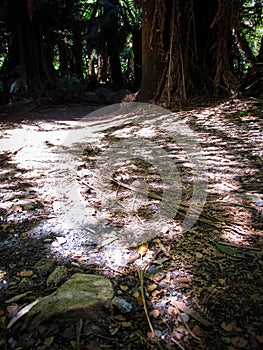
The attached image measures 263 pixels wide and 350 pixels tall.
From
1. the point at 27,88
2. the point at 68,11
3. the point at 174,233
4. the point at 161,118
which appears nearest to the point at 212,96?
the point at 161,118

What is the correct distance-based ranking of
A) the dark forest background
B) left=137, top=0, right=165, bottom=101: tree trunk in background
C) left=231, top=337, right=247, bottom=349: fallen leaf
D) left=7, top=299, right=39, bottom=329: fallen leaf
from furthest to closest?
left=137, top=0, right=165, bottom=101: tree trunk in background < the dark forest background < left=7, top=299, right=39, bottom=329: fallen leaf < left=231, top=337, right=247, bottom=349: fallen leaf

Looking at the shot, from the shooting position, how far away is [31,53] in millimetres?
6922

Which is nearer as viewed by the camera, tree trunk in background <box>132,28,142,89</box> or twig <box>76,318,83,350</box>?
twig <box>76,318,83,350</box>

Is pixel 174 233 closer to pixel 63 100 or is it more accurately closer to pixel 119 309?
pixel 119 309

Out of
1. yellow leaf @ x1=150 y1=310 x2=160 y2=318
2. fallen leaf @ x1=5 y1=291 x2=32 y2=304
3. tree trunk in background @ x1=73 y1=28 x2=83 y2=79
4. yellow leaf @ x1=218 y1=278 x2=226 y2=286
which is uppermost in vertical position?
tree trunk in background @ x1=73 y1=28 x2=83 y2=79

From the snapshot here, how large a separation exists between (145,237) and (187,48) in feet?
11.2

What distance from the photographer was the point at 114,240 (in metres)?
1.24

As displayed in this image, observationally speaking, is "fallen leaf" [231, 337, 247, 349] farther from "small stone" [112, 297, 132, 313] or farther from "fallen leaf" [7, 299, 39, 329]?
"fallen leaf" [7, 299, 39, 329]

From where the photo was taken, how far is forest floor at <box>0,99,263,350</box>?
2.64ft

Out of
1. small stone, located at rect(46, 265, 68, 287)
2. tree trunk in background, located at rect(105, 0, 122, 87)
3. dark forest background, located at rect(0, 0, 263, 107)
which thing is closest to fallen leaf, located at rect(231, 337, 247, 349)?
small stone, located at rect(46, 265, 68, 287)

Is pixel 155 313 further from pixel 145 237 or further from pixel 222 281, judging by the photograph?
pixel 145 237

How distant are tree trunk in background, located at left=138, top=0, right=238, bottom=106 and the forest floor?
1.48m

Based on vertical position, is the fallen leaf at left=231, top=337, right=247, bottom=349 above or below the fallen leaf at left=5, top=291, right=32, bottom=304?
below

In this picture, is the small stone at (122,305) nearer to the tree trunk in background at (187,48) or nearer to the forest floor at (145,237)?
the forest floor at (145,237)
